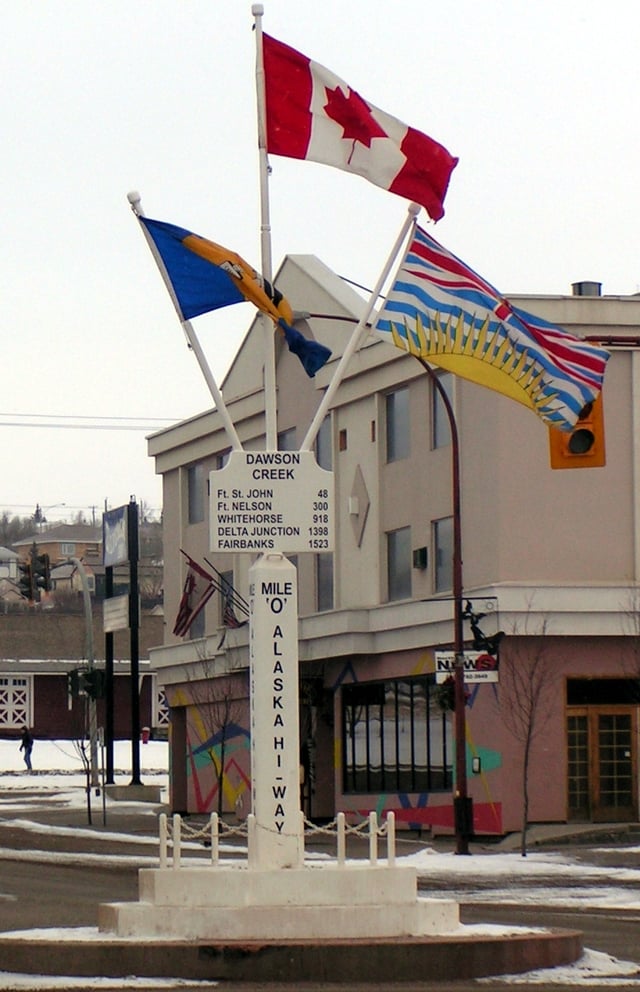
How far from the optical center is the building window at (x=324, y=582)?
46.3 meters

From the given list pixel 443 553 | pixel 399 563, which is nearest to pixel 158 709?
pixel 399 563

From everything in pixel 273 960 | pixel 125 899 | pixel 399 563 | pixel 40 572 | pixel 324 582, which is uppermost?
pixel 40 572

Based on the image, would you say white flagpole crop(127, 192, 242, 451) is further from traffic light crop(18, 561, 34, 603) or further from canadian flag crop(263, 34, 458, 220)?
traffic light crop(18, 561, 34, 603)

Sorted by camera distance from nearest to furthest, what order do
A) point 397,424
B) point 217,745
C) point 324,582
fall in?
Answer: point 397,424, point 324,582, point 217,745

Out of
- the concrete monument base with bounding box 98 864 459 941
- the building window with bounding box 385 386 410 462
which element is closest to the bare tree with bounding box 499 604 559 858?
the building window with bounding box 385 386 410 462

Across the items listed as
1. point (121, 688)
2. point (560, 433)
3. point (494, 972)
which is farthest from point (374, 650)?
point (121, 688)

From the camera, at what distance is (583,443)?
65.6 feet

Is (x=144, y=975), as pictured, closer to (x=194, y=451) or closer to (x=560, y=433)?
(x=560, y=433)

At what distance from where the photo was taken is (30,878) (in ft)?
97.7

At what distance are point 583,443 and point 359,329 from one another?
310 cm

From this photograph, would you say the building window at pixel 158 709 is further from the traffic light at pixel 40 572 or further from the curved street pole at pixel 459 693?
the curved street pole at pixel 459 693

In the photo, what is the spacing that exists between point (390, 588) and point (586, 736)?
22.8ft

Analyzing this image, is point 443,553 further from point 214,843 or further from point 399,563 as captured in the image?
point 214,843

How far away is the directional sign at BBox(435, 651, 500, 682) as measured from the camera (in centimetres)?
3256
